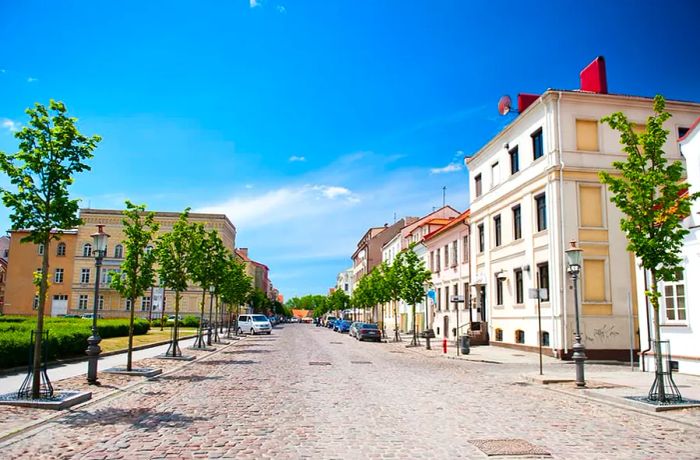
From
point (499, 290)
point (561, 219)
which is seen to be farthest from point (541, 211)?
point (499, 290)

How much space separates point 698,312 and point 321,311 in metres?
136

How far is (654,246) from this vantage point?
41.8 feet

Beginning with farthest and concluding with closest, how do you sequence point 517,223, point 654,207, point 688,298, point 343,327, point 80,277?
point 80,277 → point 343,327 → point 517,223 → point 688,298 → point 654,207

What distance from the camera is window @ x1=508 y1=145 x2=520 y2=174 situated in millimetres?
31656

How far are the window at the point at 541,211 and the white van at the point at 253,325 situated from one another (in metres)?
32.0

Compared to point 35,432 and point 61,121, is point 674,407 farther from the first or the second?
point 61,121

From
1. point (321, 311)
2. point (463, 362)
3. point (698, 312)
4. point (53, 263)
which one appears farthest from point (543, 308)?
point (321, 311)

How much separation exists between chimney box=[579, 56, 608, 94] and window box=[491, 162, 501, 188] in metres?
6.62

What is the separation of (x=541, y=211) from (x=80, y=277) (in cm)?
6798

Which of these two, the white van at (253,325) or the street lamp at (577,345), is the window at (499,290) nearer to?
the street lamp at (577,345)

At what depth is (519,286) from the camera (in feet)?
101

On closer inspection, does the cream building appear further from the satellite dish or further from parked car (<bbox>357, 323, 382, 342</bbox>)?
parked car (<bbox>357, 323, 382, 342</bbox>)

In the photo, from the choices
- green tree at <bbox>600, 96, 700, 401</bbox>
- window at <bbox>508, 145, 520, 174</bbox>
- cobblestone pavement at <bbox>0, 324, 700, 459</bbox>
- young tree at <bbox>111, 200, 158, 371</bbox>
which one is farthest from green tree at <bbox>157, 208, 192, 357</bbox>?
window at <bbox>508, 145, 520, 174</bbox>

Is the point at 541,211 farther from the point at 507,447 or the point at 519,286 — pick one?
the point at 507,447
